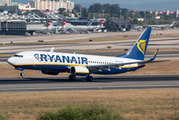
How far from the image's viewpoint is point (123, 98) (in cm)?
3419

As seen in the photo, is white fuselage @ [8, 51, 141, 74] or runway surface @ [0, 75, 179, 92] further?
white fuselage @ [8, 51, 141, 74]

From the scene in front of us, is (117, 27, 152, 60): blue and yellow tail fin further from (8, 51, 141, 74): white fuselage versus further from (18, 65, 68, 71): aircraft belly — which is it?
(18, 65, 68, 71): aircraft belly

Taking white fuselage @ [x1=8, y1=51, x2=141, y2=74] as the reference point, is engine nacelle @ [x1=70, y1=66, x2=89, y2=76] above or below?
below

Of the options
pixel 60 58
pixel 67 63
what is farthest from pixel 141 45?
pixel 60 58

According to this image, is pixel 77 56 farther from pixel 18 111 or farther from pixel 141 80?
pixel 18 111

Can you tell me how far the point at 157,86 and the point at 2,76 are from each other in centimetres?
2857

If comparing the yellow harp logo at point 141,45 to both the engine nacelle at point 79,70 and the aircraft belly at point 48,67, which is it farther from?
the aircraft belly at point 48,67

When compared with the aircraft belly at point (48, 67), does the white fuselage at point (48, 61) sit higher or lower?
higher

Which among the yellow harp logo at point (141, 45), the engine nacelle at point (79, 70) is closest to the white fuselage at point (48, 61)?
the engine nacelle at point (79, 70)

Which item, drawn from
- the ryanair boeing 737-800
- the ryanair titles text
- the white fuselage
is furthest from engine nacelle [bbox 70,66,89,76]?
the ryanair titles text

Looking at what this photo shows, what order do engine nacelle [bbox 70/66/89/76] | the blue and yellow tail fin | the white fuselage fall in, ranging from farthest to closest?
the blue and yellow tail fin < engine nacelle [bbox 70/66/89/76] < the white fuselage

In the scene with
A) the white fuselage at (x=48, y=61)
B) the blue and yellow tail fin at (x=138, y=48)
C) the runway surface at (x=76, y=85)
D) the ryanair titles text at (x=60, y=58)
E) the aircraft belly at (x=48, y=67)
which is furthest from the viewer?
the blue and yellow tail fin at (x=138, y=48)

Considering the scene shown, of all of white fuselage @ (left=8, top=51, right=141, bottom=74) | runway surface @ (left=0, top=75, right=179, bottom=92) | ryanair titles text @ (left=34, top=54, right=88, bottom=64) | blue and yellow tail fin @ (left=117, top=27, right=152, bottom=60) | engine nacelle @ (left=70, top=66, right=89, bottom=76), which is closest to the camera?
runway surface @ (left=0, top=75, right=179, bottom=92)

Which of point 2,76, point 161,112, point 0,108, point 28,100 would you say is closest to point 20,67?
point 2,76
